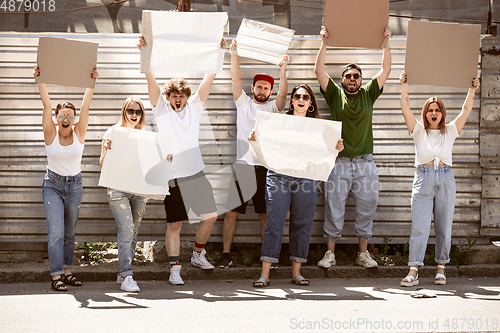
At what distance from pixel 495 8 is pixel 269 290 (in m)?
11.7

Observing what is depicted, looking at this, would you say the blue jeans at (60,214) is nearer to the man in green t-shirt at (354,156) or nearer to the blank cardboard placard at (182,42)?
the blank cardboard placard at (182,42)

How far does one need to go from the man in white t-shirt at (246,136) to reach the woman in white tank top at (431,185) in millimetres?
1599

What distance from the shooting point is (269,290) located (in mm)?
5320

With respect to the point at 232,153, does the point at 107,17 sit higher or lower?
higher

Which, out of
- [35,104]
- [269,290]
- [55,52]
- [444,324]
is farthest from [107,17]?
[444,324]

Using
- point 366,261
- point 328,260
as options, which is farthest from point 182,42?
point 366,261

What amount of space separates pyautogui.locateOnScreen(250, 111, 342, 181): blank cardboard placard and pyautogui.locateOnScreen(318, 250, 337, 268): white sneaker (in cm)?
122

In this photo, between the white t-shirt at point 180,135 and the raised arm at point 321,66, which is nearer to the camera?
the white t-shirt at point 180,135

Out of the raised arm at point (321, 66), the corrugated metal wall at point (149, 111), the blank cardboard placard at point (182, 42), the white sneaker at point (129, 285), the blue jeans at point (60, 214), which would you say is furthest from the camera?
the corrugated metal wall at point (149, 111)

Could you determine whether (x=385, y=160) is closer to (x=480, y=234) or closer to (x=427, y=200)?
(x=427, y=200)

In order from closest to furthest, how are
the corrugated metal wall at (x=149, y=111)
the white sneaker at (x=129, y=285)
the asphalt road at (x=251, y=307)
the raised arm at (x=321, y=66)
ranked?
the asphalt road at (x=251, y=307), the white sneaker at (x=129, y=285), the raised arm at (x=321, y=66), the corrugated metal wall at (x=149, y=111)

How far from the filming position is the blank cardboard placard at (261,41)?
5871 millimetres

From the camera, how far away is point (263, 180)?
236 inches

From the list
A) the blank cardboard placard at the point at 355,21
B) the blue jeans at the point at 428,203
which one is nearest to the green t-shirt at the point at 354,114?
the blank cardboard placard at the point at 355,21
